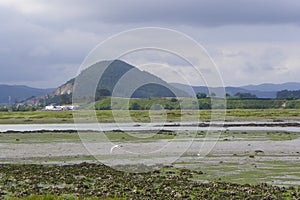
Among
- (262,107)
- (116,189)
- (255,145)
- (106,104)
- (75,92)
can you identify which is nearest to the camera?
(116,189)

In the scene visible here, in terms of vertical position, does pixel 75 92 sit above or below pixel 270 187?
above

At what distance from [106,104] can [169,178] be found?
145 metres

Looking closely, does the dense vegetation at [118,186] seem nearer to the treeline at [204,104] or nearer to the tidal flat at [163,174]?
the tidal flat at [163,174]

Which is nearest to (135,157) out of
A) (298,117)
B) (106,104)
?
(298,117)

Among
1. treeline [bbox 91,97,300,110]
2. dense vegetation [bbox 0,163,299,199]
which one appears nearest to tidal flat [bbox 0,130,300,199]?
dense vegetation [bbox 0,163,299,199]

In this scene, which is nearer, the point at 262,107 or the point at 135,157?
the point at 135,157

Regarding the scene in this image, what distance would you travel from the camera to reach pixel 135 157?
133ft

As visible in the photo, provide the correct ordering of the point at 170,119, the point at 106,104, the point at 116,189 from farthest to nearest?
the point at 106,104 < the point at 170,119 < the point at 116,189

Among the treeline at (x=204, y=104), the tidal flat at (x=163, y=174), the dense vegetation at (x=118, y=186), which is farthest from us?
the treeline at (x=204, y=104)

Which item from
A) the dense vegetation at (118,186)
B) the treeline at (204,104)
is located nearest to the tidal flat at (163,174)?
the dense vegetation at (118,186)

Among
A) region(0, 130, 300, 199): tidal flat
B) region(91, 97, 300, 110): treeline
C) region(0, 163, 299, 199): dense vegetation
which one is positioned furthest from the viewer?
region(91, 97, 300, 110): treeline

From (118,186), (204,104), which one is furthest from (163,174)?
(204,104)

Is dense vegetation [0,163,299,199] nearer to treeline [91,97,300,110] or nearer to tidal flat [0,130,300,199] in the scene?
tidal flat [0,130,300,199]

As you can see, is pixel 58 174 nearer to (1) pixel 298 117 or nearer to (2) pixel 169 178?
(2) pixel 169 178
